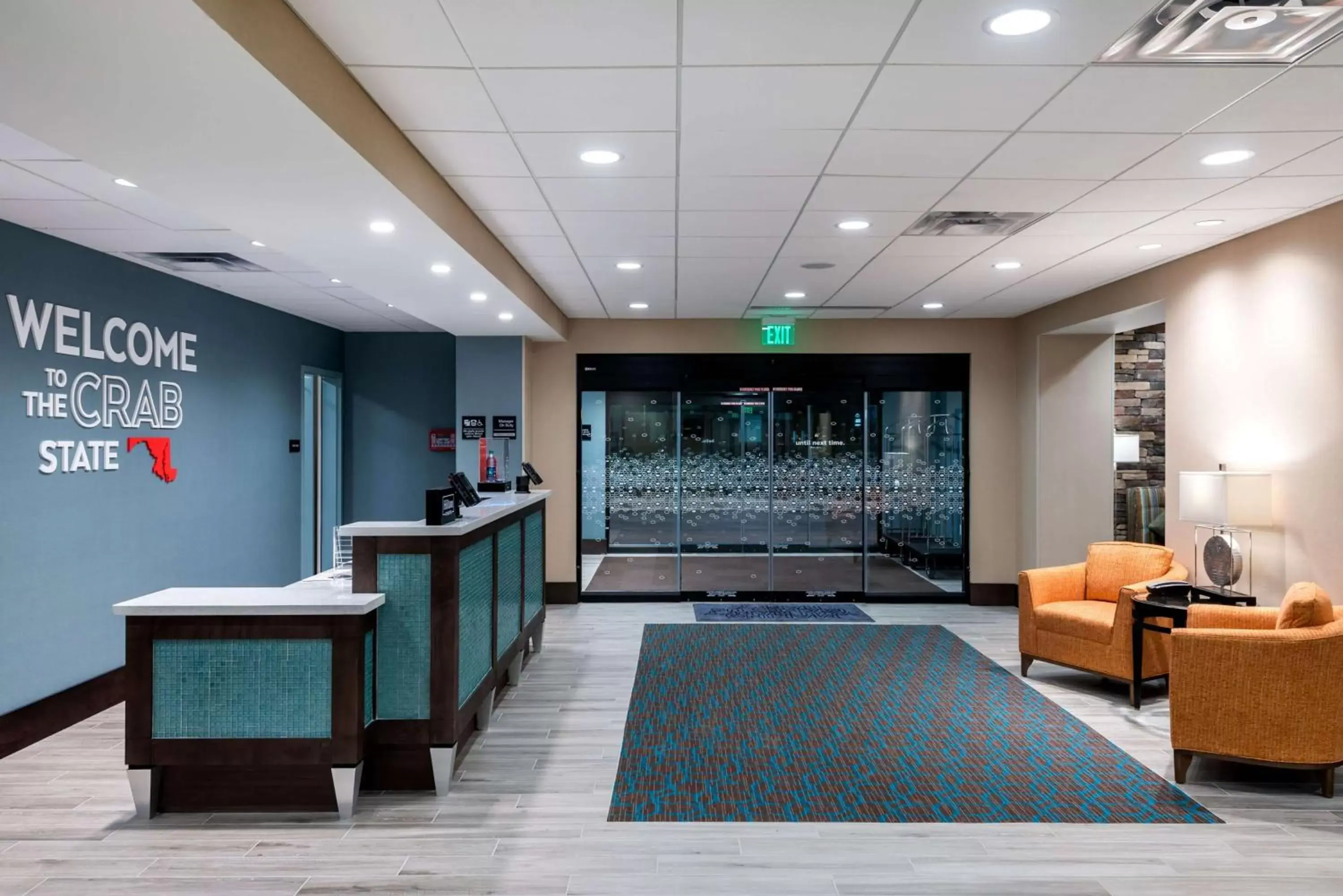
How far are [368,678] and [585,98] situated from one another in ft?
8.45

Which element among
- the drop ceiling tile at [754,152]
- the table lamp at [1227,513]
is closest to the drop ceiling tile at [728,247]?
the drop ceiling tile at [754,152]

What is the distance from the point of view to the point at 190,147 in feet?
9.34

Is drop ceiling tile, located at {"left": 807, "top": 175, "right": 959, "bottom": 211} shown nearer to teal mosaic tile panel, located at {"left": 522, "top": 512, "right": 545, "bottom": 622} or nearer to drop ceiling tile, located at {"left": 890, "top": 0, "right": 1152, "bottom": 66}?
drop ceiling tile, located at {"left": 890, "top": 0, "right": 1152, "bottom": 66}

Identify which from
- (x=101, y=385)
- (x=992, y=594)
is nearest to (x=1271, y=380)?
(x=992, y=594)

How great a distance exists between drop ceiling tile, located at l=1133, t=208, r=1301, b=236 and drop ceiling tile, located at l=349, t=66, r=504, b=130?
12.2 feet

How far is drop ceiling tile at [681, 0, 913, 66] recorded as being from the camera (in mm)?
2369

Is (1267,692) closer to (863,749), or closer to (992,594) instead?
(863,749)

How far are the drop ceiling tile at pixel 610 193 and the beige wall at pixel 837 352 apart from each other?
161 inches

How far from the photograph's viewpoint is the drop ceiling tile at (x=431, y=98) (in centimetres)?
281

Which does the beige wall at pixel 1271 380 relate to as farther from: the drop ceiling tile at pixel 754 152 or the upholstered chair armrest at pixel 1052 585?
the drop ceiling tile at pixel 754 152

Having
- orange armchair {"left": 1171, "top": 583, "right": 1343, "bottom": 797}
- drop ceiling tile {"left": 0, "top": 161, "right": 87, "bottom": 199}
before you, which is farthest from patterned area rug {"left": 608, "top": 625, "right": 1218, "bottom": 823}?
drop ceiling tile {"left": 0, "top": 161, "right": 87, "bottom": 199}

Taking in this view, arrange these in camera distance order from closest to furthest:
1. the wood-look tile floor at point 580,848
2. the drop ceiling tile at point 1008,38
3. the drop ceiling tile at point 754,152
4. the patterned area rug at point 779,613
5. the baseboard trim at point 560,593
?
the drop ceiling tile at point 1008,38
the wood-look tile floor at point 580,848
the drop ceiling tile at point 754,152
the patterned area rug at point 779,613
the baseboard trim at point 560,593

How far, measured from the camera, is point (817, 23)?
8.09 ft

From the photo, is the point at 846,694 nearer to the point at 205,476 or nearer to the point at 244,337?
the point at 205,476
